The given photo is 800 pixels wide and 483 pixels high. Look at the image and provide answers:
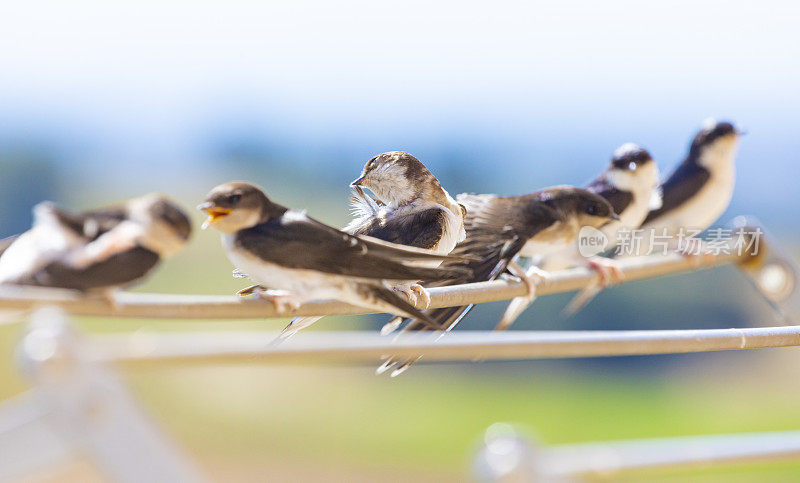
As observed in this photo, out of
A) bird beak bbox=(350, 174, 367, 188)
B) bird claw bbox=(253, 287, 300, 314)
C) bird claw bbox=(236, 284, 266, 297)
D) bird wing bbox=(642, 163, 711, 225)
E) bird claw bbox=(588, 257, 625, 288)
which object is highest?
bird beak bbox=(350, 174, 367, 188)

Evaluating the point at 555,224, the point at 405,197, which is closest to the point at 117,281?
the point at 405,197

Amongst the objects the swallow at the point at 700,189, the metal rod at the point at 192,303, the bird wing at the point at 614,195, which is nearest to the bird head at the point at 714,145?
the swallow at the point at 700,189

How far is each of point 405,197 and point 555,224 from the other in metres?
0.22

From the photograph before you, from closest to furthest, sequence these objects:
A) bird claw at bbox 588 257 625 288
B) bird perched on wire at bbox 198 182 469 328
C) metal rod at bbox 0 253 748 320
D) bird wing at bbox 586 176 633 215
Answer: metal rod at bbox 0 253 748 320
bird perched on wire at bbox 198 182 469 328
bird wing at bbox 586 176 633 215
bird claw at bbox 588 257 625 288

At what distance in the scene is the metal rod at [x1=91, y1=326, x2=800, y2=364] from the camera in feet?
1.86

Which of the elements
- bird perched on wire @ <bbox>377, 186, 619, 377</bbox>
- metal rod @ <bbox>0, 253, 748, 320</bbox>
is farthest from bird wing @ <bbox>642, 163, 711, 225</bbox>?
metal rod @ <bbox>0, 253, 748, 320</bbox>

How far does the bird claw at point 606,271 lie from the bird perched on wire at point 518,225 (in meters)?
0.21

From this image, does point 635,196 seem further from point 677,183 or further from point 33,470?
point 33,470

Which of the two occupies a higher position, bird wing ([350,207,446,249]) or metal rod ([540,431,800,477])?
bird wing ([350,207,446,249])

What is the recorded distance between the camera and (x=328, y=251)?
627 millimetres

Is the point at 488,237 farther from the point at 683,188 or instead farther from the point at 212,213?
the point at 683,188

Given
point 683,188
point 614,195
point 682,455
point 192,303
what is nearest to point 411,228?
point 192,303

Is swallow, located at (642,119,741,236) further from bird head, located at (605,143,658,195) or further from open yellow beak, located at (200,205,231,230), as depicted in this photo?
open yellow beak, located at (200,205,231,230)

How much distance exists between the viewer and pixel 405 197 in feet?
2.39
